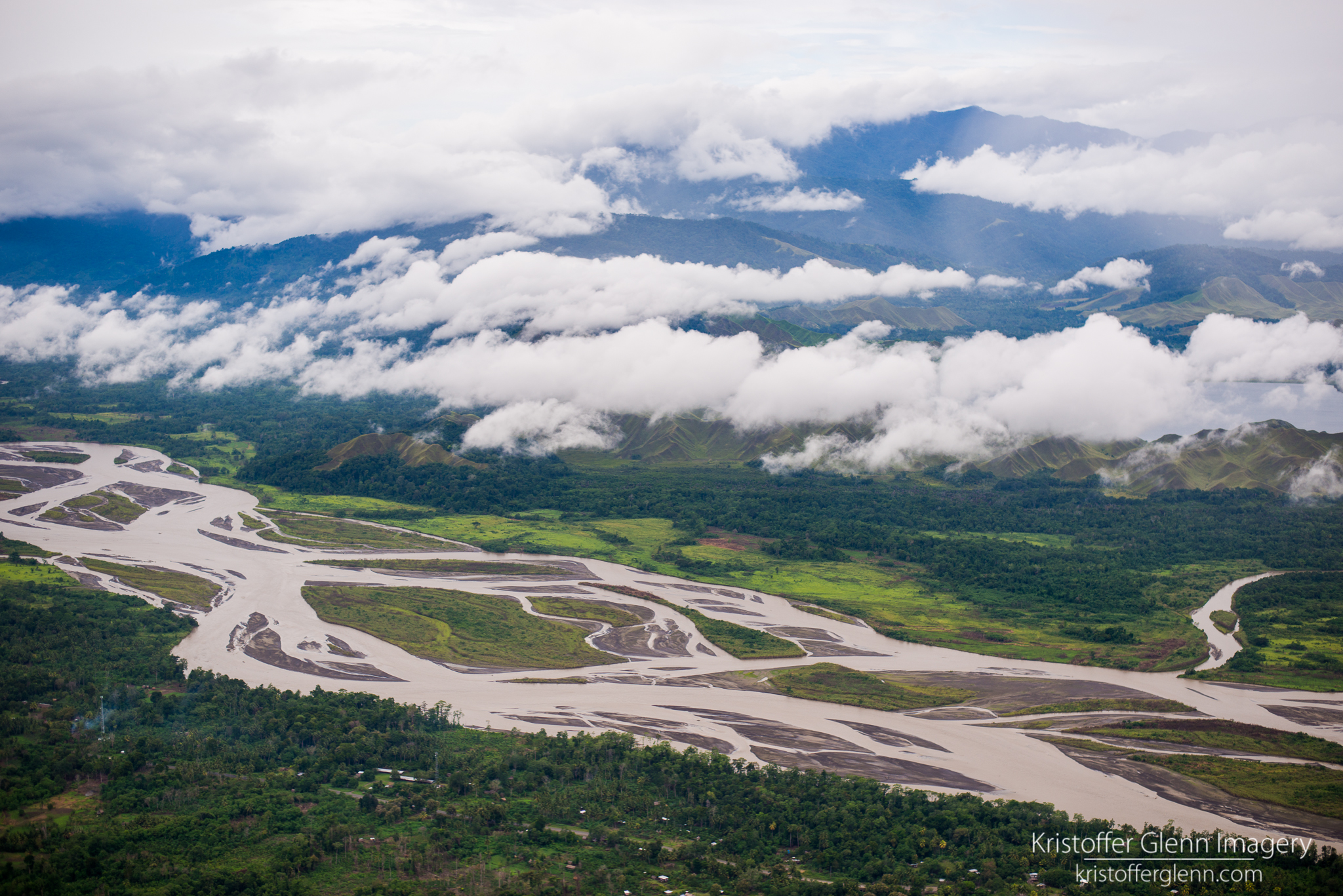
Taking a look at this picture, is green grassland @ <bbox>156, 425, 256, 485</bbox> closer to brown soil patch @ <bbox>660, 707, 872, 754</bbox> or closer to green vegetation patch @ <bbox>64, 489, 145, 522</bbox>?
green vegetation patch @ <bbox>64, 489, 145, 522</bbox>

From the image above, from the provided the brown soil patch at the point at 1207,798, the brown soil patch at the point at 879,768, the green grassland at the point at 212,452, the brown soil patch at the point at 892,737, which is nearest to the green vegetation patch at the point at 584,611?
the brown soil patch at the point at 892,737

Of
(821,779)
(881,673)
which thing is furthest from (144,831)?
(881,673)

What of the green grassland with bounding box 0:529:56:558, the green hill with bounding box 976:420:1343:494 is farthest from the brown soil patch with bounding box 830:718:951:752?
the green hill with bounding box 976:420:1343:494

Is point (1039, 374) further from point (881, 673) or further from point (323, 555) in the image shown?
point (323, 555)

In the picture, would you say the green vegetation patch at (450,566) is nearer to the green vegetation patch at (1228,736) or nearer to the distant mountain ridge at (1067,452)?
the distant mountain ridge at (1067,452)

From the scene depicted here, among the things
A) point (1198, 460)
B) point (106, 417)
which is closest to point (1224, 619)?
point (1198, 460)

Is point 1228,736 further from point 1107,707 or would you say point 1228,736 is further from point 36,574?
point 36,574
